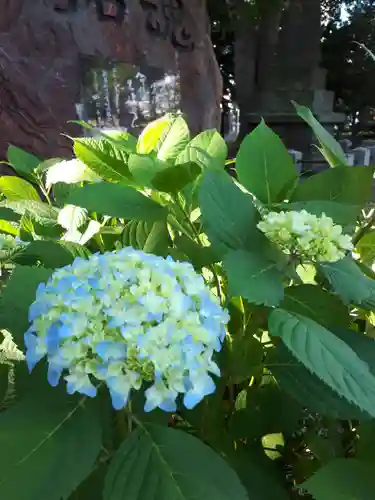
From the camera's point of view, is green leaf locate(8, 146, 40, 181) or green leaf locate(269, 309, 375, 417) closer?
green leaf locate(269, 309, 375, 417)

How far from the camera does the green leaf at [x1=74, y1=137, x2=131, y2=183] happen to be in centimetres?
95

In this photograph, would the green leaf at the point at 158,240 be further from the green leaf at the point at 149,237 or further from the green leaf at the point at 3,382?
the green leaf at the point at 3,382

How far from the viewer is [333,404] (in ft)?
2.37

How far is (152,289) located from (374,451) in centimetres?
36

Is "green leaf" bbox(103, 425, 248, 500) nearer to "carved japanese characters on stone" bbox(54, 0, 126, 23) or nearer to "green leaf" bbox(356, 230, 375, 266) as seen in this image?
"green leaf" bbox(356, 230, 375, 266)

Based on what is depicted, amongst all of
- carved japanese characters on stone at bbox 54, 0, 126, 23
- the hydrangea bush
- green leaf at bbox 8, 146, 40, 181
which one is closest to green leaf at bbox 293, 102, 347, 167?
the hydrangea bush

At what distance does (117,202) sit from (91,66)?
2.80 meters

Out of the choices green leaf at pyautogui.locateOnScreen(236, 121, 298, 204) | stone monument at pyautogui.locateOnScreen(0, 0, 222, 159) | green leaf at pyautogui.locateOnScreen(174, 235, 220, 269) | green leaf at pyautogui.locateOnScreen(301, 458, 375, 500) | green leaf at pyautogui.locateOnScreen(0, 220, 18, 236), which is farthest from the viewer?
stone monument at pyautogui.locateOnScreen(0, 0, 222, 159)

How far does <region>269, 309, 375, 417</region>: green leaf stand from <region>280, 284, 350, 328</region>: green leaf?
77 mm

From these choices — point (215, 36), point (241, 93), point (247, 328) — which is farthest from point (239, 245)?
point (215, 36)

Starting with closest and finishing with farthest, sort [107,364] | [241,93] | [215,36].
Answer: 1. [107,364]
2. [241,93]
3. [215,36]

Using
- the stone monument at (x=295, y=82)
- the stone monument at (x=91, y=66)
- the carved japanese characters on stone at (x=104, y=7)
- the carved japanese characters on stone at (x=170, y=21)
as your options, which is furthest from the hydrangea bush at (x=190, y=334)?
the stone monument at (x=295, y=82)

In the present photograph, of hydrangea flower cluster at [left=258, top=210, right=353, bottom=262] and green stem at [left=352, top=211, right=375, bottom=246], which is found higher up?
hydrangea flower cluster at [left=258, top=210, right=353, bottom=262]

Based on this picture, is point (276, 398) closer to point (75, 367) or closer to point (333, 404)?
point (333, 404)
